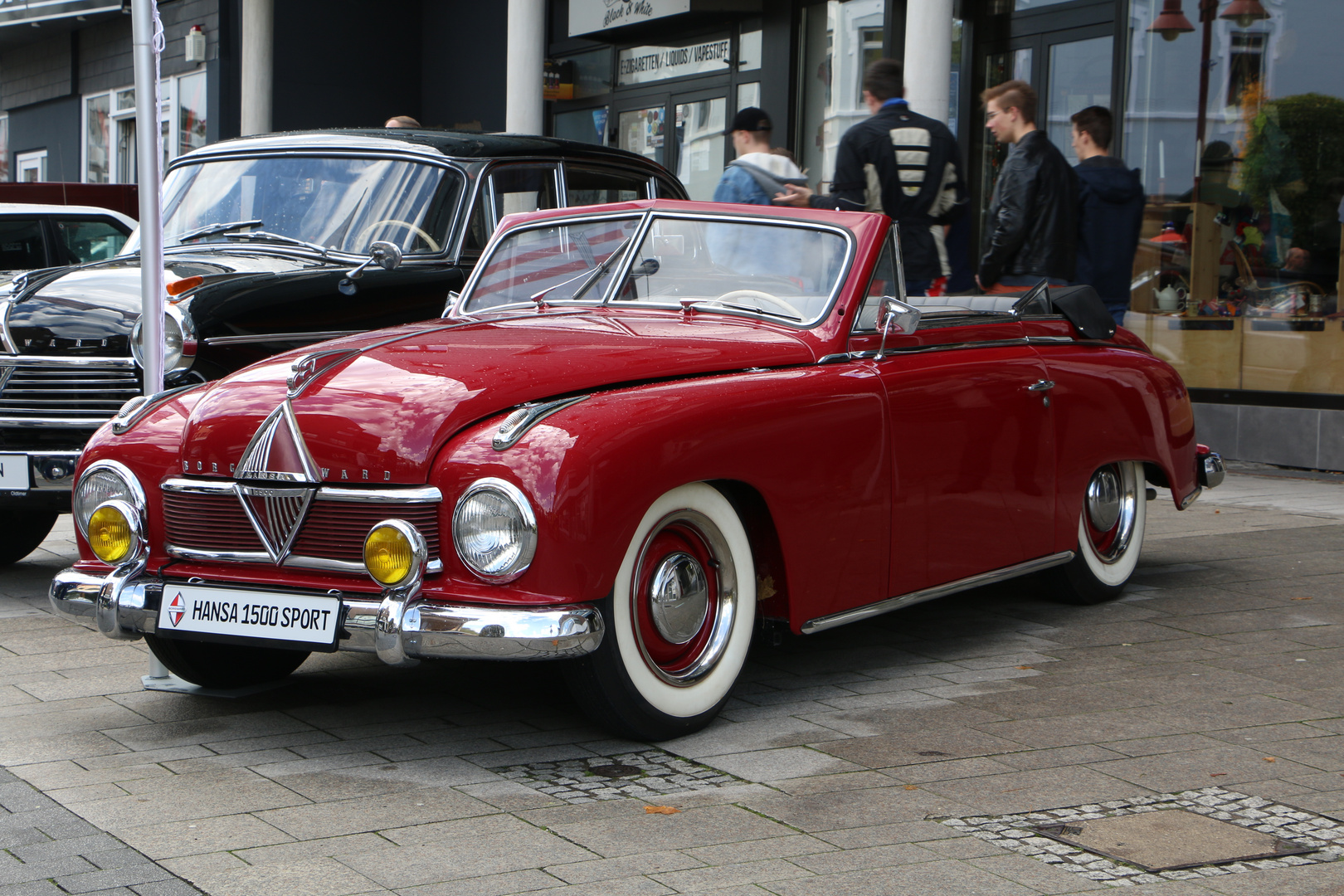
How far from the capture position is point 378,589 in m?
4.04

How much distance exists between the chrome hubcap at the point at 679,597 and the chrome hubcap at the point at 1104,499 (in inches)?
93.4

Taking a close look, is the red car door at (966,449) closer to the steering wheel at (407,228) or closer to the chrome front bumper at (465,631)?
the chrome front bumper at (465,631)

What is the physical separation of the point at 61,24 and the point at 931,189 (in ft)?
67.2

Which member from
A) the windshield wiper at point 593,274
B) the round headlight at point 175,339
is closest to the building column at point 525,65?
the round headlight at point 175,339

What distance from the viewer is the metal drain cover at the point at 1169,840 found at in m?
3.45

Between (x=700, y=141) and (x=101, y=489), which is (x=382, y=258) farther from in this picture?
(x=700, y=141)

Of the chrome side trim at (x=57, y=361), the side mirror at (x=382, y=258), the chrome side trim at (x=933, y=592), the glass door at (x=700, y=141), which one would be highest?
the glass door at (x=700, y=141)

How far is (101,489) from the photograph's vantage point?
14.8 feet

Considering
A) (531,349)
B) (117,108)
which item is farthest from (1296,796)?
(117,108)

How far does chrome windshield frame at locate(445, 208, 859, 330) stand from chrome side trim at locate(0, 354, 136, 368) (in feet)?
5.70

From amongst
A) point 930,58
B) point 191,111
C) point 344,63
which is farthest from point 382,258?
point 191,111

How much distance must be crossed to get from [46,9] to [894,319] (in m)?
21.7

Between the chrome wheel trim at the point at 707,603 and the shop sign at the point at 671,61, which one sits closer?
the chrome wheel trim at the point at 707,603

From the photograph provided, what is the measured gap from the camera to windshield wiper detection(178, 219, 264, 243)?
7383 mm
